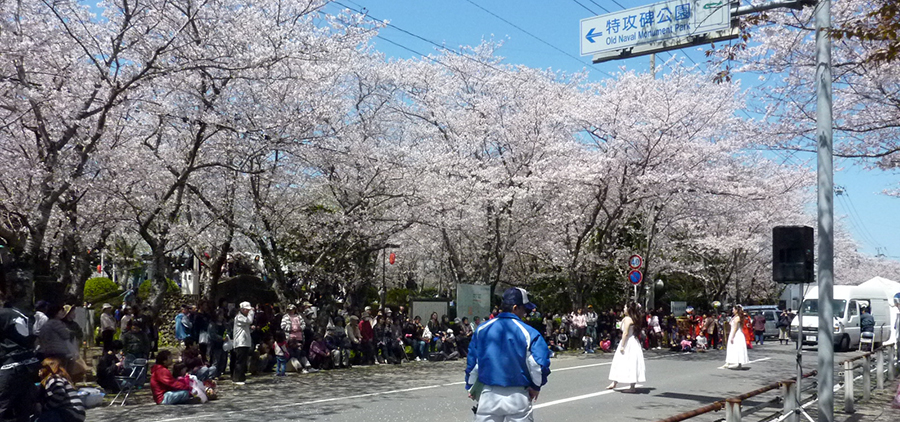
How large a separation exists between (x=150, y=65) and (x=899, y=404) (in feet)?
37.0

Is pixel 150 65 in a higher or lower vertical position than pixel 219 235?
higher

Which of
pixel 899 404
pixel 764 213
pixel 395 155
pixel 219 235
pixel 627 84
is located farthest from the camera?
pixel 764 213

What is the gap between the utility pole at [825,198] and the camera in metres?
9.84

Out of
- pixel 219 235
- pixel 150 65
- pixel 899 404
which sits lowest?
pixel 899 404

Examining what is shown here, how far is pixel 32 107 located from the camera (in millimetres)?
12250

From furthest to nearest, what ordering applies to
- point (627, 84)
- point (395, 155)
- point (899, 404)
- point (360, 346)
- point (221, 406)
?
point (627, 84)
point (395, 155)
point (360, 346)
point (221, 406)
point (899, 404)

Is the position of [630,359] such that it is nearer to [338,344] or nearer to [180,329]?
[338,344]

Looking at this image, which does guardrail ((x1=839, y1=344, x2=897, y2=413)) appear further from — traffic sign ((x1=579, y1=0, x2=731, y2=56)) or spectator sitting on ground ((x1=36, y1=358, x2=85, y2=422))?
spectator sitting on ground ((x1=36, y1=358, x2=85, y2=422))

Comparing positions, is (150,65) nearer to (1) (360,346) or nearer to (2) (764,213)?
(1) (360,346)

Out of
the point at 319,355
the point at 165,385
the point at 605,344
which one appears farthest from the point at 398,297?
the point at 165,385

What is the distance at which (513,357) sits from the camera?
5.57m

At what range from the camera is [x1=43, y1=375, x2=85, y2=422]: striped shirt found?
260 inches

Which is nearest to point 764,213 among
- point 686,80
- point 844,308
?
point 844,308

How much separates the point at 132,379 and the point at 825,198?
10854mm
